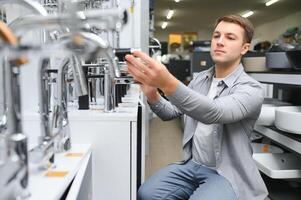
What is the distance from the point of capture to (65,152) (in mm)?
1066

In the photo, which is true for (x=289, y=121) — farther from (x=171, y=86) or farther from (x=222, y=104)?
(x=171, y=86)

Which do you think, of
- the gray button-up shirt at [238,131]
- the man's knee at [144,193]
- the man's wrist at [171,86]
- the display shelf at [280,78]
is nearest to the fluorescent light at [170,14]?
the display shelf at [280,78]

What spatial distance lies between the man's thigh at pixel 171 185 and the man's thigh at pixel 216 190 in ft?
0.33

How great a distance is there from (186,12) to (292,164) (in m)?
9.36

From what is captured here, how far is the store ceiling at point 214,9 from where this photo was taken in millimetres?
8852

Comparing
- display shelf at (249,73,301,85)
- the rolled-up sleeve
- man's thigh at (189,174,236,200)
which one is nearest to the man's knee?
man's thigh at (189,174,236,200)

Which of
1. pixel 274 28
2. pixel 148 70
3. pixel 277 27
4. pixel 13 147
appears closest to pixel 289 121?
pixel 148 70

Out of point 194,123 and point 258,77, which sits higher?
point 258,77

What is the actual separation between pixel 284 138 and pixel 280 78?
0.45 m

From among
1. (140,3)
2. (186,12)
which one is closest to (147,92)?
(140,3)

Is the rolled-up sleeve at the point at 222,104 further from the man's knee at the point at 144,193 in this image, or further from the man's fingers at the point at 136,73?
the man's knee at the point at 144,193

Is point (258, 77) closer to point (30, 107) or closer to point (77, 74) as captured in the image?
point (30, 107)

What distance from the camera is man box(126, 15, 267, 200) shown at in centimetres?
112

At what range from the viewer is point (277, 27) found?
37.8 ft
